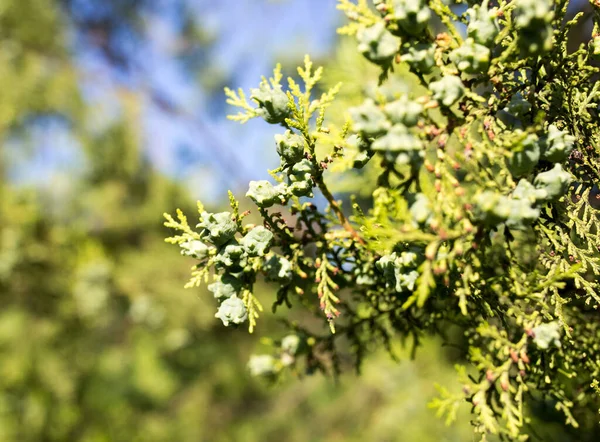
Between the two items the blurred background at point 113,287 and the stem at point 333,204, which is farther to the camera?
the blurred background at point 113,287

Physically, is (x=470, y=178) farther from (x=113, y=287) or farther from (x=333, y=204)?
(x=113, y=287)

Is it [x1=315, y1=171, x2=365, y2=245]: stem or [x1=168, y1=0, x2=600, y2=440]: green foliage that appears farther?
[x1=315, y1=171, x2=365, y2=245]: stem

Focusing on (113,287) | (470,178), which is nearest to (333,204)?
(470,178)

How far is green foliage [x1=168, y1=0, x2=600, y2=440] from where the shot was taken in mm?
607

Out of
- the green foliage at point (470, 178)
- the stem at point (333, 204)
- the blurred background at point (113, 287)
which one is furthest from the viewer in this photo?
the blurred background at point (113, 287)

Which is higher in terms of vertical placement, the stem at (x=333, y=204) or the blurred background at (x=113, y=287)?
the blurred background at (x=113, y=287)

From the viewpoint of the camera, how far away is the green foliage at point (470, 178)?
23.9 inches

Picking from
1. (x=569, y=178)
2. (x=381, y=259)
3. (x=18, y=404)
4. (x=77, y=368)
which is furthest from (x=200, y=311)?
(x=569, y=178)

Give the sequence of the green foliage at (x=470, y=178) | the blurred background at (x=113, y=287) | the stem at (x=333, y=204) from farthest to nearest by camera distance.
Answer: the blurred background at (x=113, y=287)
the stem at (x=333, y=204)
the green foliage at (x=470, y=178)

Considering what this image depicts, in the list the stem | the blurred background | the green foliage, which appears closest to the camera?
the green foliage

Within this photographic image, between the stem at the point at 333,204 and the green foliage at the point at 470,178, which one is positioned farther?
the stem at the point at 333,204

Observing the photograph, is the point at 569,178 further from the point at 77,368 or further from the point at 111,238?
the point at 77,368

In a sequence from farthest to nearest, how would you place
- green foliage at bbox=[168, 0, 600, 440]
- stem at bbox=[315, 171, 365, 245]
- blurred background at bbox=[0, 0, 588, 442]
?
blurred background at bbox=[0, 0, 588, 442] < stem at bbox=[315, 171, 365, 245] < green foliage at bbox=[168, 0, 600, 440]

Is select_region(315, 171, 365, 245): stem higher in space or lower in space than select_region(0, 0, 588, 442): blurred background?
lower
